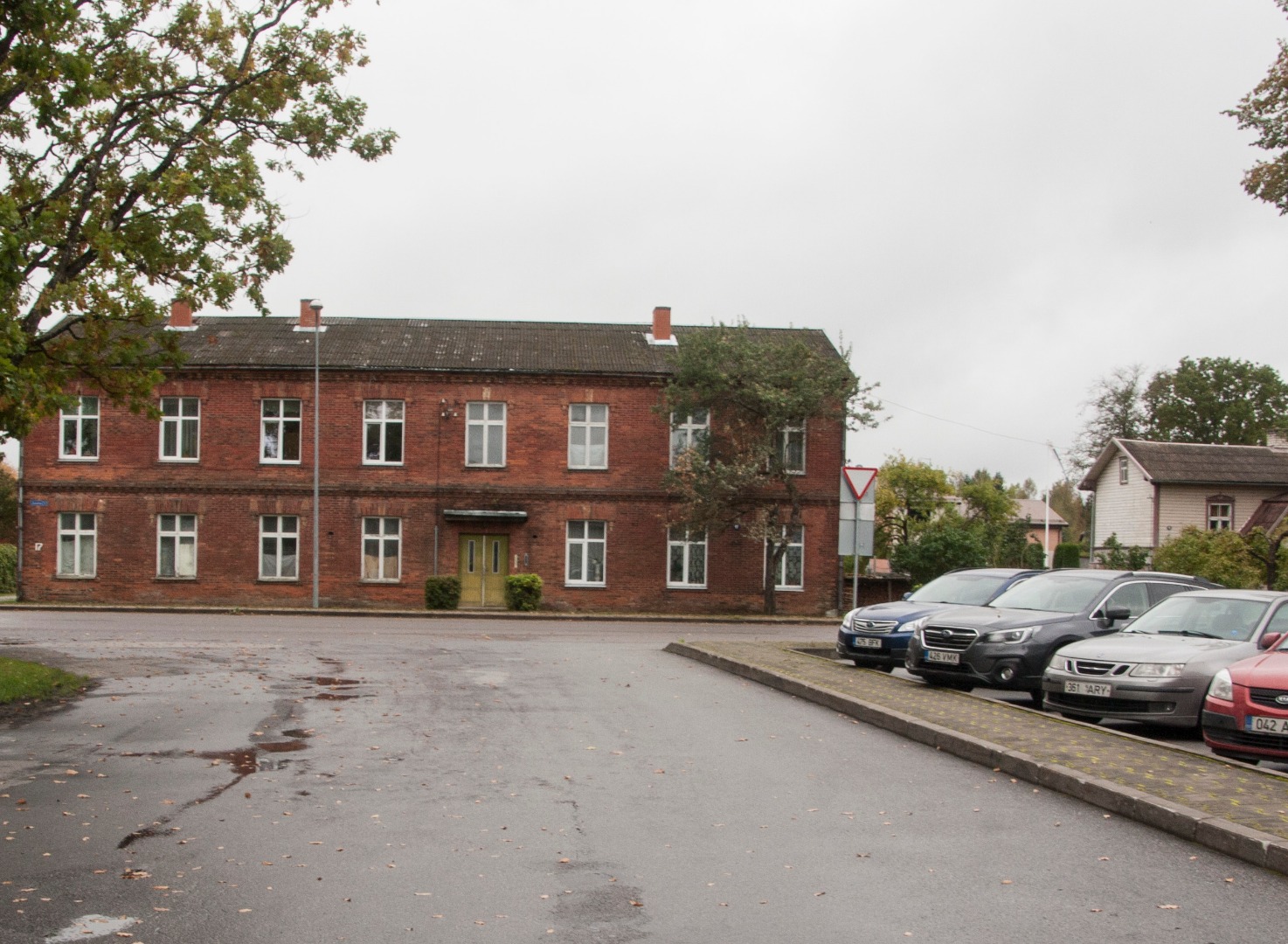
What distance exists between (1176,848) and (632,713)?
6684 mm

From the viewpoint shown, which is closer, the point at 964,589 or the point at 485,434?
the point at 964,589

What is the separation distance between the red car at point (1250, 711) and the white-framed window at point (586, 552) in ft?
95.9

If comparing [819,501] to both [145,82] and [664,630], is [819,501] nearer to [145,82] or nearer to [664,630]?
[664,630]

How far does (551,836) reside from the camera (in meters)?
7.46

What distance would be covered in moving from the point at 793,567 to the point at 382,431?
1360 cm

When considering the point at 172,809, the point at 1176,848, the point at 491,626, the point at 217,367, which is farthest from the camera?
the point at 217,367

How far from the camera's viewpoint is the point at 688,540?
39469 mm

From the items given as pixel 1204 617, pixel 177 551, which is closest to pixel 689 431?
pixel 177 551

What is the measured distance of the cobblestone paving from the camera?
814 centimetres

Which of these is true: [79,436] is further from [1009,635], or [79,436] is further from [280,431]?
[1009,635]

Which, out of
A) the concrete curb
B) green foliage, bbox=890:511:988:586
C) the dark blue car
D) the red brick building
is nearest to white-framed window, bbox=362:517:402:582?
the red brick building

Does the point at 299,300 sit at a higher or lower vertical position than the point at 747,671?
higher

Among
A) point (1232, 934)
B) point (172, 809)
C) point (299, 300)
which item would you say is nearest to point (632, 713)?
point (172, 809)

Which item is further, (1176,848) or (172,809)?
(172,809)
